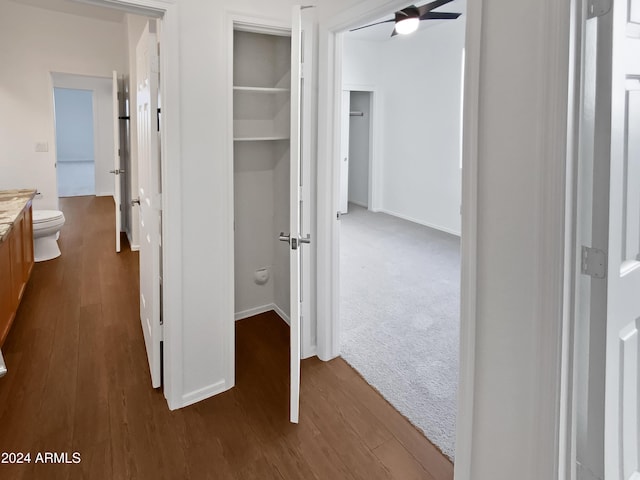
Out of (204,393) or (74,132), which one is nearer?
(204,393)

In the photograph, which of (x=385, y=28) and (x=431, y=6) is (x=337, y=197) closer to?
(x=431, y=6)

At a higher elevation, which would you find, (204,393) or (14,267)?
(14,267)

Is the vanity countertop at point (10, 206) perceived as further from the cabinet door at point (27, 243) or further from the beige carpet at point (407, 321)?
the beige carpet at point (407, 321)

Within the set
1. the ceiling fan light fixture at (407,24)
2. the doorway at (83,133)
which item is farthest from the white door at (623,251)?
the doorway at (83,133)

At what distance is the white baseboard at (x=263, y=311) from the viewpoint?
330 centimetres

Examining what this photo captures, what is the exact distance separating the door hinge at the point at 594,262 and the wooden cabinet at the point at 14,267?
2.72 metres

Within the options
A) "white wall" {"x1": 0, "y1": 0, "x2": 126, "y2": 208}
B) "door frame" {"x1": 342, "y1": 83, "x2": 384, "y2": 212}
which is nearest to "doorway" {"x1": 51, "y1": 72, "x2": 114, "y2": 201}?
"white wall" {"x1": 0, "y1": 0, "x2": 126, "y2": 208}

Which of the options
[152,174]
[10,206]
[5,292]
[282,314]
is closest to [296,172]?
[152,174]

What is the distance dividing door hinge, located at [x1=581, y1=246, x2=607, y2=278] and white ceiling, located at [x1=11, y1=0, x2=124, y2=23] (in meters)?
5.93

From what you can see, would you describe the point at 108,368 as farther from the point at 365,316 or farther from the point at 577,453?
the point at 577,453

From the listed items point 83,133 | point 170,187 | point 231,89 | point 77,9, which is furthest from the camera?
point 83,133

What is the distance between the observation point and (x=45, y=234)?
463 centimetres

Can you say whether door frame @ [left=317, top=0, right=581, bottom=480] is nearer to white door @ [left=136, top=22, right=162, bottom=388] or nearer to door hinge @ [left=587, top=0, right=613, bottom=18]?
door hinge @ [left=587, top=0, right=613, bottom=18]

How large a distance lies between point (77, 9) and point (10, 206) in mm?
3436
